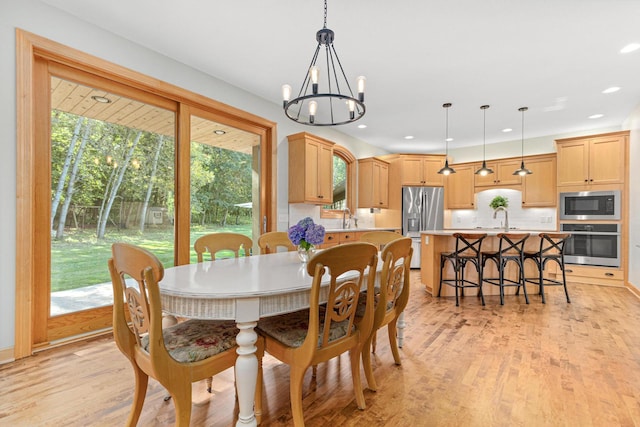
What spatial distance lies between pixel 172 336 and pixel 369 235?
1.88 meters

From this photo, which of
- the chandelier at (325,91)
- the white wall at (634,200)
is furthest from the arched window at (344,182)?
the white wall at (634,200)

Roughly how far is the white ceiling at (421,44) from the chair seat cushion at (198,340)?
2.30 metres

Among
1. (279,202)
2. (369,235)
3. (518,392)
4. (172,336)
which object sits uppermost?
(279,202)

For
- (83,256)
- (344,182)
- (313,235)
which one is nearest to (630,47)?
(313,235)

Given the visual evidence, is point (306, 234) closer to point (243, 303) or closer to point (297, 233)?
point (297, 233)

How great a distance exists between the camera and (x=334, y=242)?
15.7ft

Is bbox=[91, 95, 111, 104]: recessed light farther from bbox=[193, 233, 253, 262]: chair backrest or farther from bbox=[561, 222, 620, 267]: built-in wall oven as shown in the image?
bbox=[561, 222, 620, 267]: built-in wall oven

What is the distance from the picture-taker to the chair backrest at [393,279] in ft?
6.03

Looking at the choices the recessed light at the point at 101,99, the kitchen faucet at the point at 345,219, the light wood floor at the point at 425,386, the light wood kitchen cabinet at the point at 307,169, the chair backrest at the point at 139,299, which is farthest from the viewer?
the kitchen faucet at the point at 345,219

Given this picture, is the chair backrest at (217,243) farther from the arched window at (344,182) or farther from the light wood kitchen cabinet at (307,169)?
the arched window at (344,182)

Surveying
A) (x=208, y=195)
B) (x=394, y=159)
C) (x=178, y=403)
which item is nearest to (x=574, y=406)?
(x=178, y=403)

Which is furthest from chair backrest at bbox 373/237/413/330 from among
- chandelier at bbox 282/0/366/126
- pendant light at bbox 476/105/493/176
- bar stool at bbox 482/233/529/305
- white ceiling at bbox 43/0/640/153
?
pendant light at bbox 476/105/493/176

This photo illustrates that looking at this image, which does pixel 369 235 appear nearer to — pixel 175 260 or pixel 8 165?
pixel 175 260

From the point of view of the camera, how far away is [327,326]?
4.90 ft
